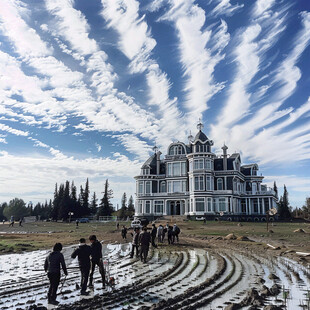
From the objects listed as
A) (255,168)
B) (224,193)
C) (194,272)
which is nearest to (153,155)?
(224,193)

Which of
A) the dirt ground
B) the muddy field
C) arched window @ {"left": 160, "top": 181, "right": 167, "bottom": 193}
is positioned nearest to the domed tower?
the dirt ground

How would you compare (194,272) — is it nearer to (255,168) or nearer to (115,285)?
(115,285)

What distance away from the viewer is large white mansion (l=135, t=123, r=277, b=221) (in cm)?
5306

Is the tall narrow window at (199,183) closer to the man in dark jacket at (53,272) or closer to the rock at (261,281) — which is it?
the rock at (261,281)

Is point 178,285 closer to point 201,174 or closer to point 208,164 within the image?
point 201,174

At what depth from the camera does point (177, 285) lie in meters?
9.91

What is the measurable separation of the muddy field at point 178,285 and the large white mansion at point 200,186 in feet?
122

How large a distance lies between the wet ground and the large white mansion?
123ft

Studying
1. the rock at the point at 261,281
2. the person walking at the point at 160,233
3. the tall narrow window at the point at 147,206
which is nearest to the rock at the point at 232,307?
the rock at the point at 261,281

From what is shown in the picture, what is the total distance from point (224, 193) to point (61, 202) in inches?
1770

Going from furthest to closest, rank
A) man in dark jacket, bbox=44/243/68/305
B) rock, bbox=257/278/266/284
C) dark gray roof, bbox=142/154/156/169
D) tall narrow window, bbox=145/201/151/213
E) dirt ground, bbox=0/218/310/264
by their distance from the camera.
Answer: dark gray roof, bbox=142/154/156/169 → tall narrow window, bbox=145/201/151/213 → dirt ground, bbox=0/218/310/264 → rock, bbox=257/278/266/284 → man in dark jacket, bbox=44/243/68/305

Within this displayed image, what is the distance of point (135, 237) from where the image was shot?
16.5 meters

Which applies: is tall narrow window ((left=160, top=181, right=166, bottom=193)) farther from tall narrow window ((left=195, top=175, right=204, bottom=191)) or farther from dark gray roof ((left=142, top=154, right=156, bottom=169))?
tall narrow window ((left=195, top=175, right=204, bottom=191))

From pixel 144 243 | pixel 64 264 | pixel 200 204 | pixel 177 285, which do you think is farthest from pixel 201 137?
pixel 64 264
